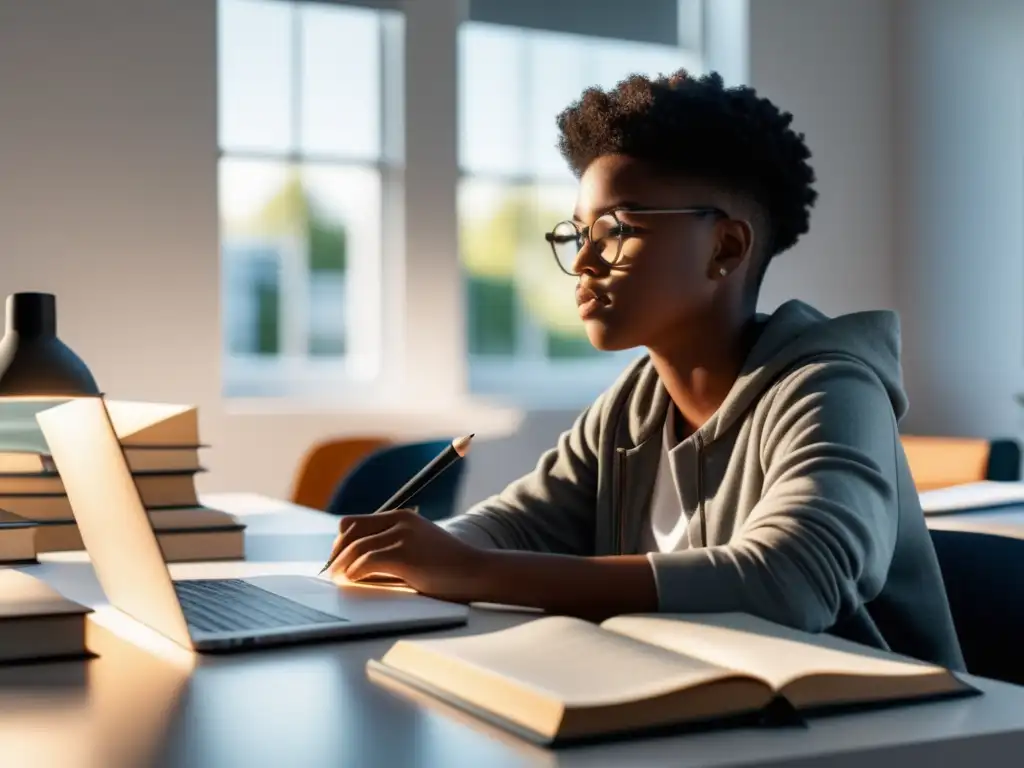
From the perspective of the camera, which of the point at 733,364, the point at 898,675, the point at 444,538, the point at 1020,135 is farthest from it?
the point at 1020,135

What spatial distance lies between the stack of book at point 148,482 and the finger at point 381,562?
0.46 meters

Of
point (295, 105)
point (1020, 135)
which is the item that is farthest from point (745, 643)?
point (1020, 135)

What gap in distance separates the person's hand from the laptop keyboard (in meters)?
0.10

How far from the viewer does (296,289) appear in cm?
503

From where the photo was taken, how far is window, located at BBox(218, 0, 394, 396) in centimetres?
491

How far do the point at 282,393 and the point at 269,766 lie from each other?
433 cm

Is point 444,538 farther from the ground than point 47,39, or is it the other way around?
point 47,39

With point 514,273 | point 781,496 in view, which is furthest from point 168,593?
point 514,273

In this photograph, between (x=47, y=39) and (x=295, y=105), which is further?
(x=295, y=105)

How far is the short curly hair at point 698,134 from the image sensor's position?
162cm

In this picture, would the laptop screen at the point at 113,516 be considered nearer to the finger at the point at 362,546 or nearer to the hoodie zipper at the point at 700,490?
the finger at the point at 362,546

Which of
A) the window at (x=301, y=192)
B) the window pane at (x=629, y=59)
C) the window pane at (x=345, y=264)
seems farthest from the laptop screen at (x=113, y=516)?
the window pane at (x=629, y=59)

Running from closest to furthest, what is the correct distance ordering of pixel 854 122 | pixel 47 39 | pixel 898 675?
pixel 898 675
pixel 47 39
pixel 854 122

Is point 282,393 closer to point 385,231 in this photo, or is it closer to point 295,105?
point 385,231
